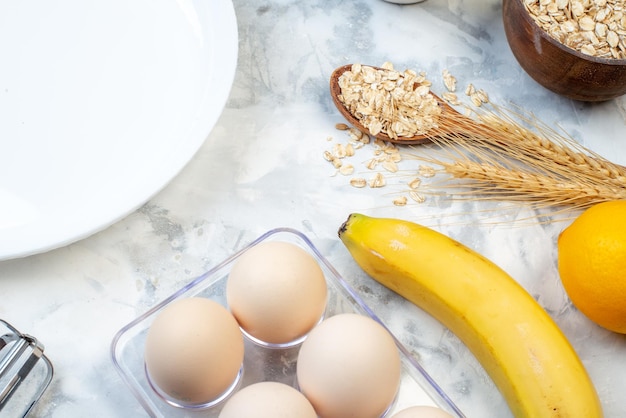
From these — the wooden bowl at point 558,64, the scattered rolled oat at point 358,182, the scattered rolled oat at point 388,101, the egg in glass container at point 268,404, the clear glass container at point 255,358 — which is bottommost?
the clear glass container at point 255,358

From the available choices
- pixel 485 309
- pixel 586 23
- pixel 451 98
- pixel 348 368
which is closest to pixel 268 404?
pixel 348 368

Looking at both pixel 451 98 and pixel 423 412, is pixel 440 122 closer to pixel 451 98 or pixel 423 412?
pixel 451 98

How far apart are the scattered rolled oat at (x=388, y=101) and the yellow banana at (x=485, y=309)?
15 centimetres

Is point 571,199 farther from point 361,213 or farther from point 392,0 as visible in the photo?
point 392,0

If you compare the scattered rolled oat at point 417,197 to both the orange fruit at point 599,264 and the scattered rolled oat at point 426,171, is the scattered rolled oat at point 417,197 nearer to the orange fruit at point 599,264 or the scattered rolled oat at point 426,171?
the scattered rolled oat at point 426,171

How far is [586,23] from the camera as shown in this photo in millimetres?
863

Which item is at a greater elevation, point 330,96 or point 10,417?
point 330,96

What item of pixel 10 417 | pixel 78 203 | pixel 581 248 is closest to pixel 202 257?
pixel 78 203

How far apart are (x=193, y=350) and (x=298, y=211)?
10.1 inches

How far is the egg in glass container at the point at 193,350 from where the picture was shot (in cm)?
62

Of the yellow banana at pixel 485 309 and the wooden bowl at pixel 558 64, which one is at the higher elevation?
the wooden bowl at pixel 558 64

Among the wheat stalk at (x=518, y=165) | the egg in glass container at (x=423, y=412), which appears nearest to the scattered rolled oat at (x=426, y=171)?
the wheat stalk at (x=518, y=165)

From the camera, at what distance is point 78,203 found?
0.78 metres

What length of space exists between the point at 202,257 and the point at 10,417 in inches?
9.9
